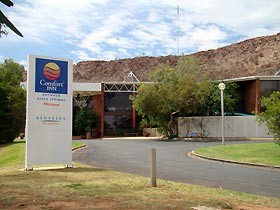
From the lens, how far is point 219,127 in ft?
132

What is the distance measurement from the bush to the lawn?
38.2 meters

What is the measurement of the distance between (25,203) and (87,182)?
341 cm

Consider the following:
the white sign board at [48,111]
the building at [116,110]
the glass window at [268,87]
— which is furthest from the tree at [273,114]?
the building at [116,110]

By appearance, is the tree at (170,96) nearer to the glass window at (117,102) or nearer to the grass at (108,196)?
the glass window at (117,102)

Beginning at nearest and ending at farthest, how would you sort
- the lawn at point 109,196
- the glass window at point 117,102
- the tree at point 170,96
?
the lawn at point 109,196, the tree at point 170,96, the glass window at point 117,102

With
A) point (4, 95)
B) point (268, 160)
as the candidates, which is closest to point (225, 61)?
point (4, 95)

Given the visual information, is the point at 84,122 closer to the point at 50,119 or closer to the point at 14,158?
the point at 14,158

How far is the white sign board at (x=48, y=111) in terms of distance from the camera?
48.0 ft

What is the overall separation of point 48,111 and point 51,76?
128 centimetres

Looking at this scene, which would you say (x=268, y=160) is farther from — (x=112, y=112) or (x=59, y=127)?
(x=112, y=112)

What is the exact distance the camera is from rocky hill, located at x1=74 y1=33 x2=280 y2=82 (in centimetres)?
9375

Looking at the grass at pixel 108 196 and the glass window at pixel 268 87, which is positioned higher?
the glass window at pixel 268 87

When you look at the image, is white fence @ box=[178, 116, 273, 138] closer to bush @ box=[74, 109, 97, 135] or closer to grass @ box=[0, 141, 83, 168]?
bush @ box=[74, 109, 97, 135]

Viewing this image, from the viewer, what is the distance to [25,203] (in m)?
7.57
